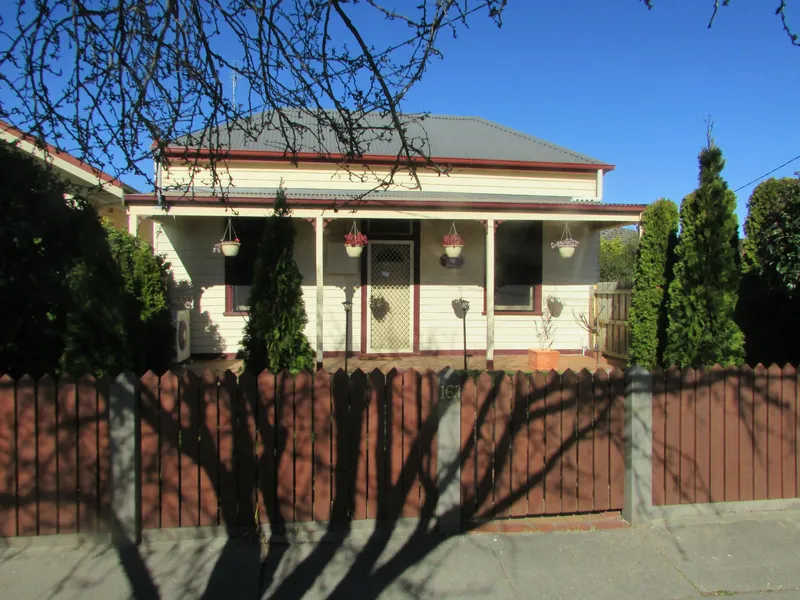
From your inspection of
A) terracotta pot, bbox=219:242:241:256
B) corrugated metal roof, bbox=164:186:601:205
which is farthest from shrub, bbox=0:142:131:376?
terracotta pot, bbox=219:242:241:256

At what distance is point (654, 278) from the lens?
334 inches

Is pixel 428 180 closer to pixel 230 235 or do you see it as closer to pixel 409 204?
pixel 409 204

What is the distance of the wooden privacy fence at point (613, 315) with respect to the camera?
1071cm

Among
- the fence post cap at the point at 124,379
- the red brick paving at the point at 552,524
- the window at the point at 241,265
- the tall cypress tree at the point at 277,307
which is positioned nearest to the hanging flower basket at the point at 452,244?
the window at the point at 241,265

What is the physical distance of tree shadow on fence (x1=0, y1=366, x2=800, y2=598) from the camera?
3592mm

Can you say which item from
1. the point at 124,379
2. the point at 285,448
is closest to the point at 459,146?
the point at 285,448

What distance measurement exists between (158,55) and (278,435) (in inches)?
111

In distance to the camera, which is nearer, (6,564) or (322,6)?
(6,564)

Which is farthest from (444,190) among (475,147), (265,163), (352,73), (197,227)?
(352,73)

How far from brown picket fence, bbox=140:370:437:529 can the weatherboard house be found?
605 cm

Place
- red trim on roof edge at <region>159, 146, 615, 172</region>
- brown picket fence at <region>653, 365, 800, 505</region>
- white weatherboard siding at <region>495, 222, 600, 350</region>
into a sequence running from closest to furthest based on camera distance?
brown picket fence at <region>653, 365, 800, 505</region> < red trim on roof edge at <region>159, 146, 615, 172</region> < white weatherboard siding at <region>495, 222, 600, 350</region>

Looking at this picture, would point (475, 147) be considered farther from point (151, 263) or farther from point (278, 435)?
point (278, 435)

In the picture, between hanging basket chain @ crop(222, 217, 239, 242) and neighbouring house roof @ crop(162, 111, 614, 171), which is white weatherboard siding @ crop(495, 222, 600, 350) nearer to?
neighbouring house roof @ crop(162, 111, 614, 171)

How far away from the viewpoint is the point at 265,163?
11.3 meters
